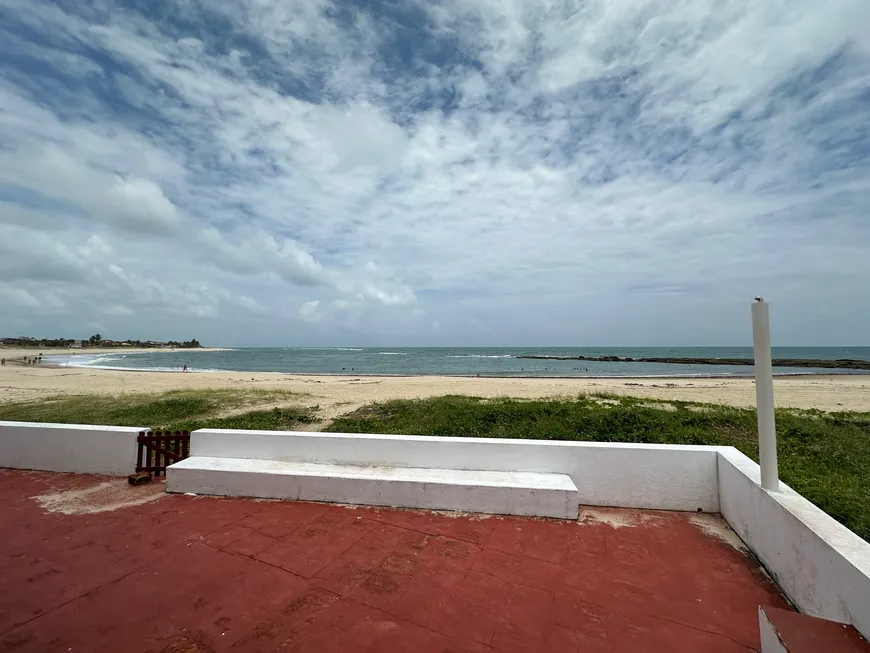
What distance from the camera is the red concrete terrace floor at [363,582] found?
2.76m

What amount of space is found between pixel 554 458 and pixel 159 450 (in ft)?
15.8

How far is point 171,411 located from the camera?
40.8 ft

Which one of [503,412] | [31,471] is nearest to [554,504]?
[503,412]

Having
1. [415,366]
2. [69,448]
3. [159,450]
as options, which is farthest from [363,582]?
[415,366]

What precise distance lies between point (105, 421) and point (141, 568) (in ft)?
30.8

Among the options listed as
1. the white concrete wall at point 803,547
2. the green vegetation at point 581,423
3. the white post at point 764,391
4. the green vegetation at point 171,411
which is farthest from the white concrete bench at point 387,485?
the green vegetation at point 171,411

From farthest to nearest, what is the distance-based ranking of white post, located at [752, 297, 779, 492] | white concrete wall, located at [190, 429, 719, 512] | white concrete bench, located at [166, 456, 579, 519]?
white concrete wall, located at [190, 429, 719, 512] → white concrete bench, located at [166, 456, 579, 519] → white post, located at [752, 297, 779, 492]

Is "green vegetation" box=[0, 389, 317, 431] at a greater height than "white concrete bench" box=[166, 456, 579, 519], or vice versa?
"white concrete bench" box=[166, 456, 579, 519]

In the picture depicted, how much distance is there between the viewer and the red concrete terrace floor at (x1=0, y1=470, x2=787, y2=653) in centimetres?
276

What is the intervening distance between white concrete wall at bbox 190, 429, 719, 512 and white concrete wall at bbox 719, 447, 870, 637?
40 centimetres

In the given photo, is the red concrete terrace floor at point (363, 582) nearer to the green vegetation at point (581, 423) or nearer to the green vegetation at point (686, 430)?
the green vegetation at point (581, 423)

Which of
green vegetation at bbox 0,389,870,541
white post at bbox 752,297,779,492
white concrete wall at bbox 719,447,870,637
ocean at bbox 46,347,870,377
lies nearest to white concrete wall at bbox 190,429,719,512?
white concrete wall at bbox 719,447,870,637

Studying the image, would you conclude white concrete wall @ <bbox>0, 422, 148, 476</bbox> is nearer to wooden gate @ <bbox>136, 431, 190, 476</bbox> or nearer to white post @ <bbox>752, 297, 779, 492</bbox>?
wooden gate @ <bbox>136, 431, 190, 476</bbox>

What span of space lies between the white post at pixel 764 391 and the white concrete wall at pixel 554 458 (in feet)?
3.84
